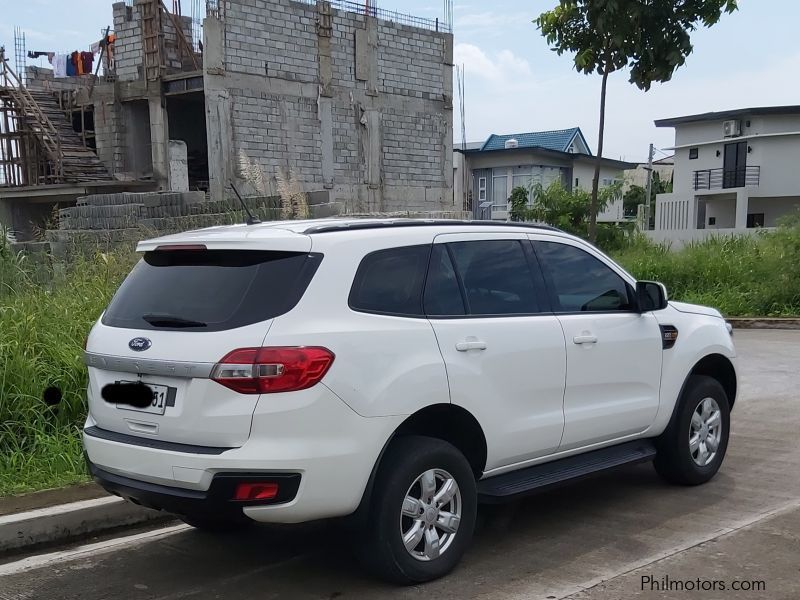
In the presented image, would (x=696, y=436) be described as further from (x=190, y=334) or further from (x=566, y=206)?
(x=566, y=206)

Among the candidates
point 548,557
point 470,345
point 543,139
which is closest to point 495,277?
point 470,345

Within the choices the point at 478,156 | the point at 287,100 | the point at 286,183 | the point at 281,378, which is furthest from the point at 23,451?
the point at 478,156

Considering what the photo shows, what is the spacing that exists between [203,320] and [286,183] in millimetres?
11651

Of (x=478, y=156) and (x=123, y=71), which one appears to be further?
(x=478, y=156)

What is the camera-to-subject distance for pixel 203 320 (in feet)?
12.8

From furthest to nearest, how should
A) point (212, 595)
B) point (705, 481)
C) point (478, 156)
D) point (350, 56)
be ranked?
1. point (478, 156)
2. point (350, 56)
3. point (705, 481)
4. point (212, 595)

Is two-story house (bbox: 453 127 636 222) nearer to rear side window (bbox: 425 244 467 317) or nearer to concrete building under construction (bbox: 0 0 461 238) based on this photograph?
concrete building under construction (bbox: 0 0 461 238)

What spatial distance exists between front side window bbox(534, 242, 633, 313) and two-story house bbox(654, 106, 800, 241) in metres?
40.3

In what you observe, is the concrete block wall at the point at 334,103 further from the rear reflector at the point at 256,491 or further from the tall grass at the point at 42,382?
the rear reflector at the point at 256,491

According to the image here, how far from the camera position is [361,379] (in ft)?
12.6

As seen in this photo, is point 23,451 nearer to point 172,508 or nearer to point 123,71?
point 172,508

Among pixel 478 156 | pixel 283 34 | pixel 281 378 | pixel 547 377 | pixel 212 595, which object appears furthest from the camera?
pixel 478 156

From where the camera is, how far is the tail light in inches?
144

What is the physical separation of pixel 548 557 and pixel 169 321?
2.43 meters
